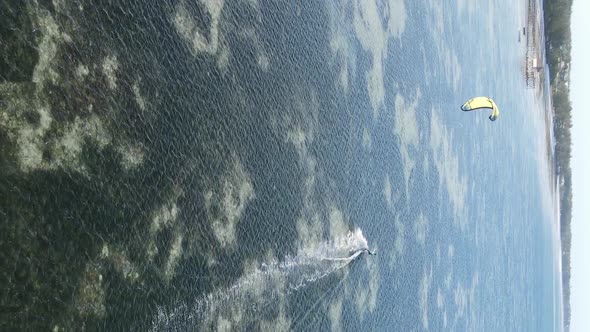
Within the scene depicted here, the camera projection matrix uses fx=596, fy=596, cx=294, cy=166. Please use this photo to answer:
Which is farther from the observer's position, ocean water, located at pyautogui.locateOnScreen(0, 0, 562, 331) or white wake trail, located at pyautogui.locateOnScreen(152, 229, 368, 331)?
white wake trail, located at pyautogui.locateOnScreen(152, 229, 368, 331)

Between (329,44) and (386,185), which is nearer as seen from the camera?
(329,44)

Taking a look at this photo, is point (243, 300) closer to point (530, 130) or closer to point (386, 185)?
point (386, 185)

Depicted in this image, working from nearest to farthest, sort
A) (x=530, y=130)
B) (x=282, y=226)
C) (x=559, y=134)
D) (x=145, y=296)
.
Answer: (x=145, y=296)
(x=282, y=226)
(x=530, y=130)
(x=559, y=134)

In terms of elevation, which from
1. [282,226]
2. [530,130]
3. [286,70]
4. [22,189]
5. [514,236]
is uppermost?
[530,130]

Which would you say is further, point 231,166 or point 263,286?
point 263,286

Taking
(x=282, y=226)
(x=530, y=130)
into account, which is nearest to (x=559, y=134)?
(x=530, y=130)

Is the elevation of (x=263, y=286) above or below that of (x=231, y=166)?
below

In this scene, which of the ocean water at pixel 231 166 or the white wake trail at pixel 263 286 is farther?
the white wake trail at pixel 263 286

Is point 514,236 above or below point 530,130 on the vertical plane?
below
